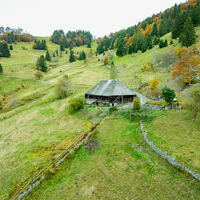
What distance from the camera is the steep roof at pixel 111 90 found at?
106ft

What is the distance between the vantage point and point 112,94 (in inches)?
1245

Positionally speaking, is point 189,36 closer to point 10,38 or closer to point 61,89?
point 61,89

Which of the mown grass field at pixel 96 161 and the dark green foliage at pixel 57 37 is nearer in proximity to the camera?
the mown grass field at pixel 96 161

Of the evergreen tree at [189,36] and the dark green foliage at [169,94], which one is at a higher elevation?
the evergreen tree at [189,36]

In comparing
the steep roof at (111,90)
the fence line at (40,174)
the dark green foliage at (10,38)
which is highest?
the dark green foliage at (10,38)

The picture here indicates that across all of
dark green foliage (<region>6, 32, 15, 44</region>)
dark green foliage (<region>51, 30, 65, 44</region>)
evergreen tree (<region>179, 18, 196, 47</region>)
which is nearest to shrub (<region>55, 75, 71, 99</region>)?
evergreen tree (<region>179, 18, 196, 47</region>)

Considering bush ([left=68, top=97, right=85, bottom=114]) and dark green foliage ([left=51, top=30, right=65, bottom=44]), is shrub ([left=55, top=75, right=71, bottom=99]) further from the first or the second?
dark green foliage ([left=51, top=30, right=65, bottom=44])

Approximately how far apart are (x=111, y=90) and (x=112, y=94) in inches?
73.6

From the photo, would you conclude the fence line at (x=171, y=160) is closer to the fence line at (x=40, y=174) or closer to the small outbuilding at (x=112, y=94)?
the fence line at (x=40, y=174)

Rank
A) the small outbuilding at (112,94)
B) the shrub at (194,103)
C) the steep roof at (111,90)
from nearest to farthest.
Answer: the shrub at (194,103) < the small outbuilding at (112,94) < the steep roof at (111,90)

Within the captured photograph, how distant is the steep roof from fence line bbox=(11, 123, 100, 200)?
1611 centimetres

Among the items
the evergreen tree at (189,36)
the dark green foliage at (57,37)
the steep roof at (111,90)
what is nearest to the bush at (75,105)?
the steep roof at (111,90)

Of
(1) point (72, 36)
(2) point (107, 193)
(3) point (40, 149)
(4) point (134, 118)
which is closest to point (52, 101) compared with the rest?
(3) point (40, 149)

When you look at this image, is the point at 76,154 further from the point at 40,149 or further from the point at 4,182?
the point at 4,182
